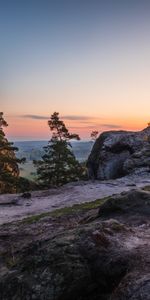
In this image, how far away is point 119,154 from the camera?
147ft

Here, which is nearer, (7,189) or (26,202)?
(26,202)

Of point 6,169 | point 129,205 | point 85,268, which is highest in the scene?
point 129,205

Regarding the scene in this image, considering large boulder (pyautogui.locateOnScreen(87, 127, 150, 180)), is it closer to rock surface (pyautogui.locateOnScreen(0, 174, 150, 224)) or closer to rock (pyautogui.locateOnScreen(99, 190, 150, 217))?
rock surface (pyautogui.locateOnScreen(0, 174, 150, 224))

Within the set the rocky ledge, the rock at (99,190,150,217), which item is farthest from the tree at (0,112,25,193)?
the rocky ledge

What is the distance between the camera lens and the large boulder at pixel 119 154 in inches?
1675

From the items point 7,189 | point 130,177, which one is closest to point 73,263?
point 130,177

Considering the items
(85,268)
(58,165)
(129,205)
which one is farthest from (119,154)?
(85,268)

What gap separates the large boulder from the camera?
42.5m

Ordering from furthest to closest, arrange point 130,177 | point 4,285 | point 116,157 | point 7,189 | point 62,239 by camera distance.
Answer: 1. point 7,189
2. point 116,157
3. point 130,177
4. point 62,239
5. point 4,285

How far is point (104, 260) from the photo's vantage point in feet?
35.6

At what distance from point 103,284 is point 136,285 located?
1.26 m

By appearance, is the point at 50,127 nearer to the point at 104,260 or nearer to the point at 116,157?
the point at 116,157

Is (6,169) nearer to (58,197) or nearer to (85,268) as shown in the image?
(58,197)

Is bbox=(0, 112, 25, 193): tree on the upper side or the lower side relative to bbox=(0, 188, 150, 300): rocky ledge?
lower
